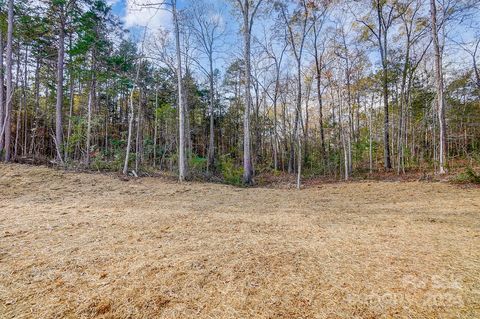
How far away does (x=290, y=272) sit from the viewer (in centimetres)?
193

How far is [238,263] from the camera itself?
2.10 metres

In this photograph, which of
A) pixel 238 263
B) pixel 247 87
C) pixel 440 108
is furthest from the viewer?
pixel 247 87

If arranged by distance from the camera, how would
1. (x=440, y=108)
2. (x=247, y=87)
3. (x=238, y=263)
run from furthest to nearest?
(x=247, y=87), (x=440, y=108), (x=238, y=263)

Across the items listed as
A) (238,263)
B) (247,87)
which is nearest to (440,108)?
(247,87)

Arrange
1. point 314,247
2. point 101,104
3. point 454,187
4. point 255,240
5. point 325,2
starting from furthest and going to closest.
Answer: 1. point 101,104
2. point 325,2
3. point 454,187
4. point 255,240
5. point 314,247

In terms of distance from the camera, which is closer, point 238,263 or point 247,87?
point 238,263

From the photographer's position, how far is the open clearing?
149 centimetres

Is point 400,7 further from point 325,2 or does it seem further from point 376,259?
point 376,259

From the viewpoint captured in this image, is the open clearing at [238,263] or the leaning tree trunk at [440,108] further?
the leaning tree trunk at [440,108]

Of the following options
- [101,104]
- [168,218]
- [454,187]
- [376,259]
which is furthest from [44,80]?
[454,187]

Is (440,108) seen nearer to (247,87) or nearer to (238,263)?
(247,87)

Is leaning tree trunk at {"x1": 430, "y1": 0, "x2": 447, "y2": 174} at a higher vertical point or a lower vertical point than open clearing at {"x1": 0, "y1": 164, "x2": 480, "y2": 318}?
higher

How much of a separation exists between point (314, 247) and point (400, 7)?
50.5 ft

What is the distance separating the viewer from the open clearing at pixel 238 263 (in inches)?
58.7
